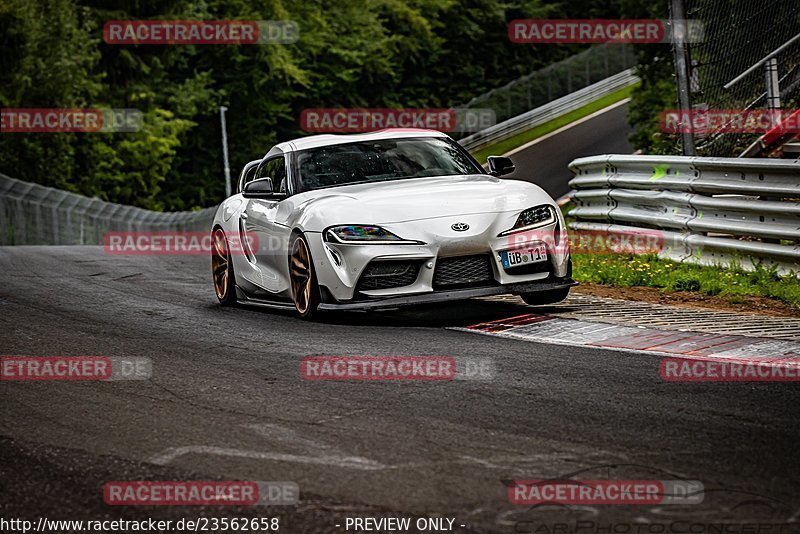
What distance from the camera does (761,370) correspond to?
271 inches

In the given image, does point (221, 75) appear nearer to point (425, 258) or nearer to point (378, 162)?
point (378, 162)

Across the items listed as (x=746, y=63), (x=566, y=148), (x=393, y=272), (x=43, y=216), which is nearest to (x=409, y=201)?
(x=393, y=272)

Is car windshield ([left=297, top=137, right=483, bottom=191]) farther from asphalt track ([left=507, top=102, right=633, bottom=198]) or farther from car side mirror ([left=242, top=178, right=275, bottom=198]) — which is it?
asphalt track ([left=507, top=102, right=633, bottom=198])

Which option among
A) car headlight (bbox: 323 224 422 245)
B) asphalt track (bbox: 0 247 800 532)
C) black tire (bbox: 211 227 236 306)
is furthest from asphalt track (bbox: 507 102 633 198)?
asphalt track (bbox: 0 247 800 532)

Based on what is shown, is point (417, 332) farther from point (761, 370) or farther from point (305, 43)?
point (305, 43)

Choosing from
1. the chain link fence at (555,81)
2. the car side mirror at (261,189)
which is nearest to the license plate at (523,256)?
the car side mirror at (261,189)

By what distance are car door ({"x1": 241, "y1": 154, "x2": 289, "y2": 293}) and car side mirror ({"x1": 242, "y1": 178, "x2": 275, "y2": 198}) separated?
0.10m

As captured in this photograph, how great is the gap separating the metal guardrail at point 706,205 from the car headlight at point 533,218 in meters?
2.28

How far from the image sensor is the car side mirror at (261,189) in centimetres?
1045

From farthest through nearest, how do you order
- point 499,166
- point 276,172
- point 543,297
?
1. point 276,172
2. point 499,166
3. point 543,297

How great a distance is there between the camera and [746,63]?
50.0 ft

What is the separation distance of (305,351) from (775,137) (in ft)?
26.8

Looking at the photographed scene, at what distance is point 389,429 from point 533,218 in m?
4.09

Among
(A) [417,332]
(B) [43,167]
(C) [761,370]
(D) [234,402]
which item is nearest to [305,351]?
(A) [417,332]
